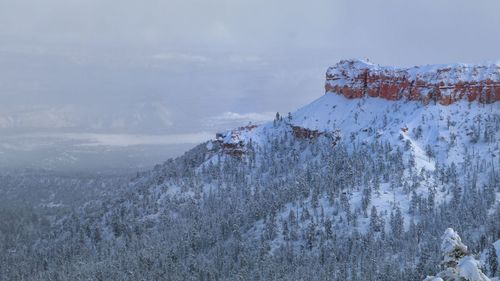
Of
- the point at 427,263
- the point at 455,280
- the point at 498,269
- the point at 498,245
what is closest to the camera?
the point at 455,280

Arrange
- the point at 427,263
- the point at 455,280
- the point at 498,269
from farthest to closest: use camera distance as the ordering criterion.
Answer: the point at 427,263
the point at 498,269
the point at 455,280

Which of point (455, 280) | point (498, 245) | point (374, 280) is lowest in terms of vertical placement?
point (374, 280)

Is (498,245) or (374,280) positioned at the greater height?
(498,245)

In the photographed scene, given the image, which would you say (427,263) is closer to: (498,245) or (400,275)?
(400,275)

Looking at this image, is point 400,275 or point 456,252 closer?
point 456,252

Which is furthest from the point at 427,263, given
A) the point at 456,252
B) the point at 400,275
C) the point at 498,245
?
the point at 456,252

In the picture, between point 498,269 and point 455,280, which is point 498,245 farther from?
point 455,280

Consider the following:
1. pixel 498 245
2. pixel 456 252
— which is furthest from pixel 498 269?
pixel 456 252

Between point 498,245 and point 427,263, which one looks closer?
point 498,245

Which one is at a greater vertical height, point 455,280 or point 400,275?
point 455,280

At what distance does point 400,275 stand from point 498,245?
34.0 meters

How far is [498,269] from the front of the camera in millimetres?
163875

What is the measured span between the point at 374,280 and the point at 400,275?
930 centimetres

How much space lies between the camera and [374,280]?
199 metres
